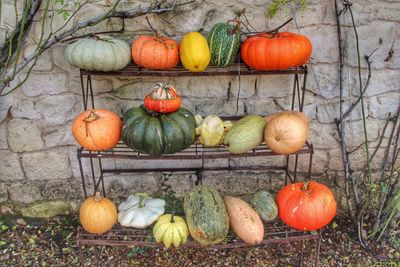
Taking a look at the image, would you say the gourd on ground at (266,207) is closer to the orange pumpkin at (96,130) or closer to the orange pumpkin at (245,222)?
the orange pumpkin at (245,222)

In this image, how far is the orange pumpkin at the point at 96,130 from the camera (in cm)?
256

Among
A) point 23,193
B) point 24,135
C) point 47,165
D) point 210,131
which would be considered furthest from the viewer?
point 23,193

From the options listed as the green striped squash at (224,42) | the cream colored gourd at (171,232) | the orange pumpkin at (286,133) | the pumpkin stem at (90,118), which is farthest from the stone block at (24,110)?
the orange pumpkin at (286,133)

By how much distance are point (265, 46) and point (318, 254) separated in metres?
1.56

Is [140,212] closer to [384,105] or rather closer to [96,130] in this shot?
[96,130]

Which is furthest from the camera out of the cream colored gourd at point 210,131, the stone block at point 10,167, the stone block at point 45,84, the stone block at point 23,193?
the stone block at point 23,193

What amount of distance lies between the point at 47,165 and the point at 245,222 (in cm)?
165

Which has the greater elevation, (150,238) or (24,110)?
(24,110)

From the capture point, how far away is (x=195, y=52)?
251 cm

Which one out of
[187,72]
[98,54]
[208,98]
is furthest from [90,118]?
[208,98]

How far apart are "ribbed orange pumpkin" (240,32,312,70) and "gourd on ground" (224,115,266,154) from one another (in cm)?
37

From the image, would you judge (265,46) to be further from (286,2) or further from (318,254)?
(318,254)

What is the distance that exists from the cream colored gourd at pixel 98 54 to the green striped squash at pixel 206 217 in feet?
3.36

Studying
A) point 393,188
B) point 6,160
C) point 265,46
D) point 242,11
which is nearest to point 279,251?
point 393,188
